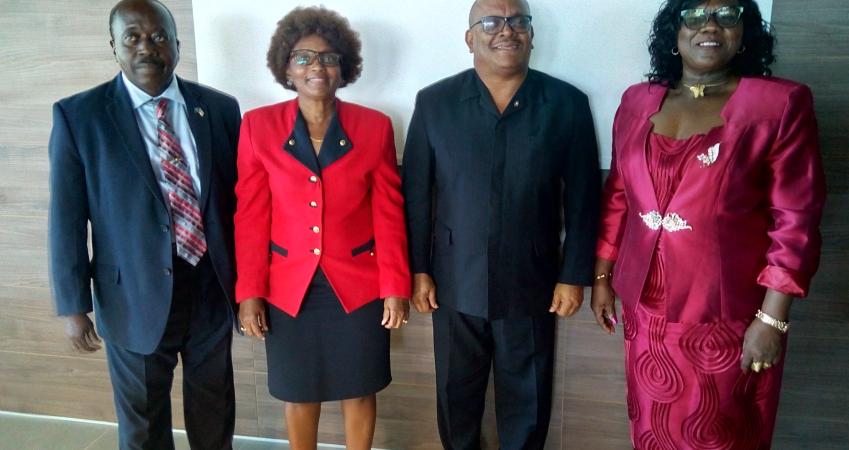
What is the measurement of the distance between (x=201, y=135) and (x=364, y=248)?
1.80ft

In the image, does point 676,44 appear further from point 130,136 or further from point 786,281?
point 130,136

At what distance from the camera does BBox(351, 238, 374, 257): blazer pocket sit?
181 centimetres

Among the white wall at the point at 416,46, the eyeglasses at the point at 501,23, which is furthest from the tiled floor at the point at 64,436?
the eyeglasses at the point at 501,23

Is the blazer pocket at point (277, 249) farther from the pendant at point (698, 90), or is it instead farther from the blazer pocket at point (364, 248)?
the pendant at point (698, 90)

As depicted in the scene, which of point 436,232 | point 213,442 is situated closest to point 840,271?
point 436,232

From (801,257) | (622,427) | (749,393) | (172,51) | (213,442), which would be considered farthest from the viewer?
(622,427)

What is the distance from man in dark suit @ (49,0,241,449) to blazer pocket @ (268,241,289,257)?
0.40 feet

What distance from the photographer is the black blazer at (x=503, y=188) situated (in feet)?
5.74

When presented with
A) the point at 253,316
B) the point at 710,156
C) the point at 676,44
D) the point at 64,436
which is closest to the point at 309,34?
the point at 253,316

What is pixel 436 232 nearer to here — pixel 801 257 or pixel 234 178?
pixel 234 178

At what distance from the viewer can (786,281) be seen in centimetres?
144

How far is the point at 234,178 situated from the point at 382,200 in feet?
1.46

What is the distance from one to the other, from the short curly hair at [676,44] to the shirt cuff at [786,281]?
0.50 m

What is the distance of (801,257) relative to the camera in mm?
1435
